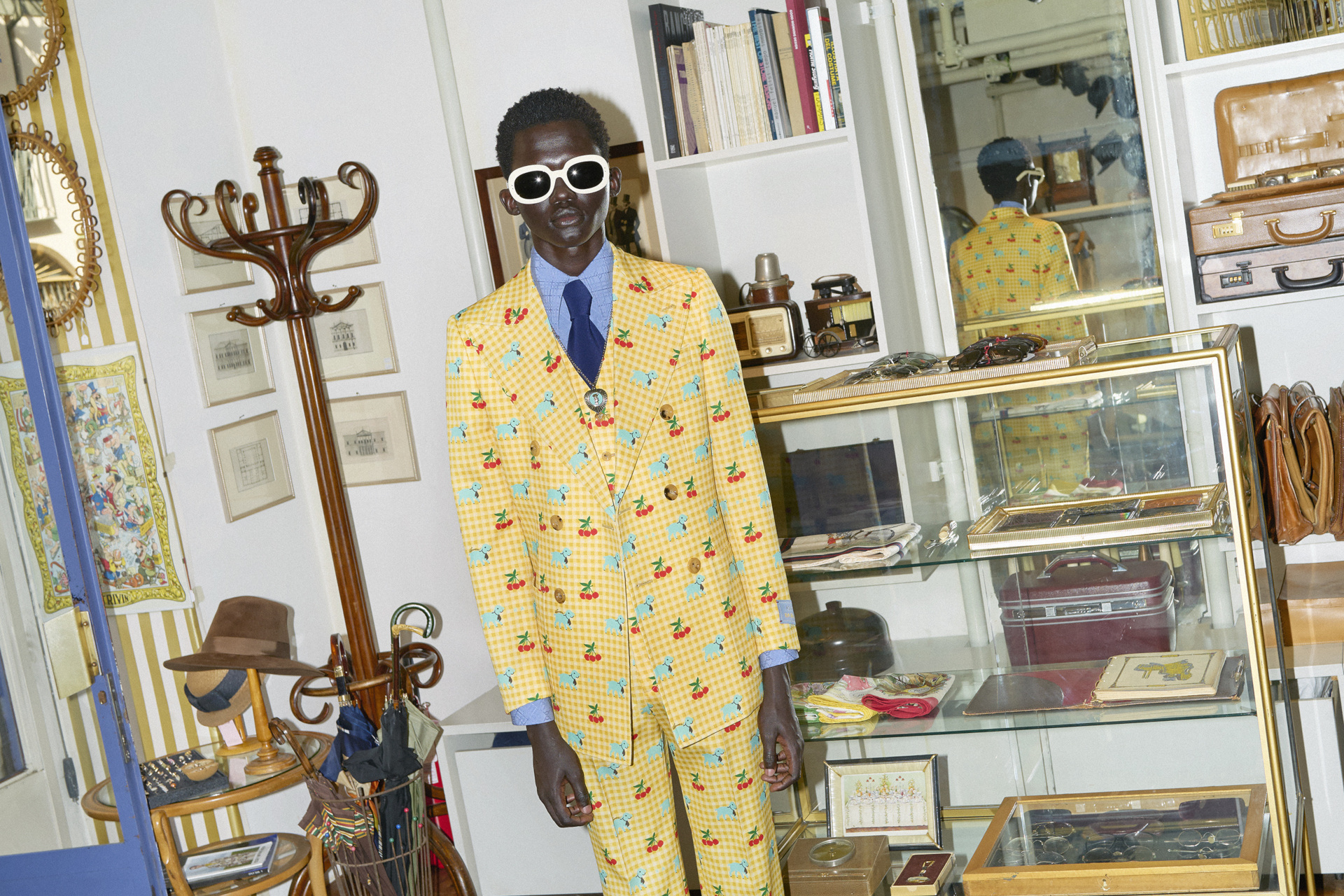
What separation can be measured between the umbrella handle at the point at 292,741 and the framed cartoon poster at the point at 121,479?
1.66 ft

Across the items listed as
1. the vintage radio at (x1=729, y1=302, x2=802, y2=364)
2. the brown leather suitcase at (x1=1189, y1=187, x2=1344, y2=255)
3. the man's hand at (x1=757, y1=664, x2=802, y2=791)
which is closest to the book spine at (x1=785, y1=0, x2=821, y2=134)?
the vintage radio at (x1=729, y1=302, x2=802, y2=364)

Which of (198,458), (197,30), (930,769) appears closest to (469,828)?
(198,458)

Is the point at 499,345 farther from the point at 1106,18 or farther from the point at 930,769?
the point at 1106,18

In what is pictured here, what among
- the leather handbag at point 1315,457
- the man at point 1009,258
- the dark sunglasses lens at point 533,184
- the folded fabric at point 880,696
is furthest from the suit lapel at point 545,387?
the leather handbag at point 1315,457

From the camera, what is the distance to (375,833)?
252 cm

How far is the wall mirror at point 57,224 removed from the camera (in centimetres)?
282

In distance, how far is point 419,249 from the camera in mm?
3295

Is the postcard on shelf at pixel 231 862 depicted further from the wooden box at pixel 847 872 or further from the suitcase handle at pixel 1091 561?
the suitcase handle at pixel 1091 561

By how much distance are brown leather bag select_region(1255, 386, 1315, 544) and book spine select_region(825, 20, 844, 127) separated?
1.09 metres

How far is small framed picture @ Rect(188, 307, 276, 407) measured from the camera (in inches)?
122

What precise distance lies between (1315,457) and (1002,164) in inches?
37.5

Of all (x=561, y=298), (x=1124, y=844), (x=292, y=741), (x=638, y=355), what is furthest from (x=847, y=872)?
(x=292, y=741)

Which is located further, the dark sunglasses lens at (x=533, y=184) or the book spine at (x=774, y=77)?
the book spine at (x=774, y=77)

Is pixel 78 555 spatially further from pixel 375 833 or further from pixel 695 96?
pixel 695 96
